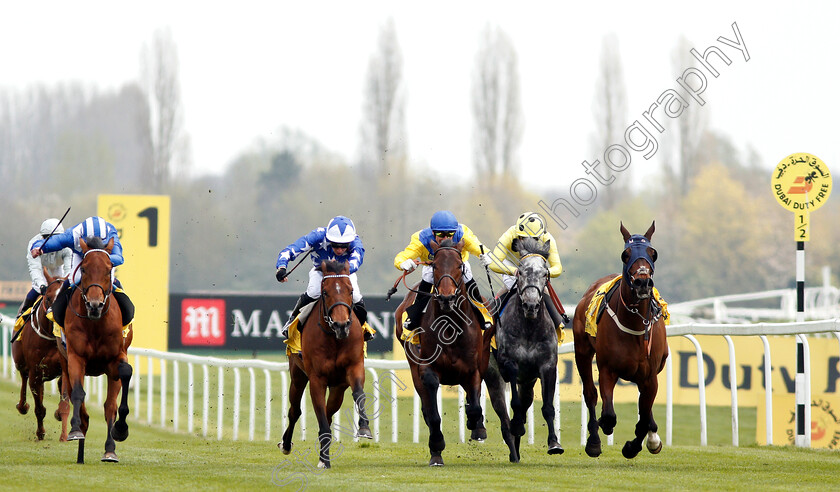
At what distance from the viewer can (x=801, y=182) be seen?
1078 cm

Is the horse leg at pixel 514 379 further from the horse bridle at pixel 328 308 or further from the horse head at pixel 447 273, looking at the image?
the horse bridle at pixel 328 308

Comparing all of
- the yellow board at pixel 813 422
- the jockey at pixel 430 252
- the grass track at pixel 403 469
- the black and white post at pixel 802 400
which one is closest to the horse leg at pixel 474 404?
the grass track at pixel 403 469

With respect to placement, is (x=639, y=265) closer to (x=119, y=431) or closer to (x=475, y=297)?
(x=475, y=297)

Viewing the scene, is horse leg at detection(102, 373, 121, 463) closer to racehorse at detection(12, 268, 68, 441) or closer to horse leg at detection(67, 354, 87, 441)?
horse leg at detection(67, 354, 87, 441)

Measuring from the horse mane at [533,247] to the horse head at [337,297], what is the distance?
140cm

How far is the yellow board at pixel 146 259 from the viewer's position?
18.7m

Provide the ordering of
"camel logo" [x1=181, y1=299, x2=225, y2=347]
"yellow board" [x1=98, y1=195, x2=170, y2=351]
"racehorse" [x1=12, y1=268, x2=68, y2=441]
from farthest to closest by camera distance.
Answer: "camel logo" [x1=181, y1=299, x2=225, y2=347] → "yellow board" [x1=98, y1=195, x2=170, y2=351] → "racehorse" [x1=12, y1=268, x2=68, y2=441]

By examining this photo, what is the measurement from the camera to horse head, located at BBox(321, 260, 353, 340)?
7844 millimetres

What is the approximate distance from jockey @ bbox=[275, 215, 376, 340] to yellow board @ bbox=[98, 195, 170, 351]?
405 inches

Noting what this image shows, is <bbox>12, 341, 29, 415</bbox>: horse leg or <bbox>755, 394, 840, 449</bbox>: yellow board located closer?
<bbox>755, 394, 840, 449</bbox>: yellow board

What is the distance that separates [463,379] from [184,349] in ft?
43.4

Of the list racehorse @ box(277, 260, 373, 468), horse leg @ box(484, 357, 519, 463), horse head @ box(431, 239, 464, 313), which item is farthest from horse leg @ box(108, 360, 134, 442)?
horse leg @ box(484, 357, 519, 463)

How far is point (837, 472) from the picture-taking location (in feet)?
24.4

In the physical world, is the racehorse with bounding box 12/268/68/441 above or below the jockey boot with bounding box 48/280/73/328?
below
